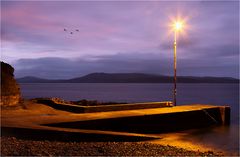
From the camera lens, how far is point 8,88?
21.3 metres

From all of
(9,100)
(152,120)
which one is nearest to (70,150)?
(152,120)

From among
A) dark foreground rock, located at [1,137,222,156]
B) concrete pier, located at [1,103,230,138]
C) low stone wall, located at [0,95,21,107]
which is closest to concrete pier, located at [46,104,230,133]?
concrete pier, located at [1,103,230,138]

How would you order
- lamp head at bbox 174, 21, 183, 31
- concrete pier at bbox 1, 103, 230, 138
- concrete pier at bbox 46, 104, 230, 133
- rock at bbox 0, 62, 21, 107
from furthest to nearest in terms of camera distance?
lamp head at bbox 174, 21, 183, 31 < rock at bbox 0, 62, 21, 107 < concrete pier at bbox 46, 104, 230, 133 < concrete pier at bbox 1, 103, 230, 138

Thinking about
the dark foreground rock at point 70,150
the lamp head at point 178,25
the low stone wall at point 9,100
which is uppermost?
the lamp head at point 178,25

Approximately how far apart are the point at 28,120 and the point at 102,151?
6.37 metres

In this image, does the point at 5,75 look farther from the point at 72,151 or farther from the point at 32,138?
the point at 72,151

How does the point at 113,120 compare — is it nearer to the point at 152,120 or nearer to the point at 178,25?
the point at 152,120

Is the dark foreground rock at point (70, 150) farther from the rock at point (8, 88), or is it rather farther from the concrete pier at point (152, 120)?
the rock at point (8, 88)

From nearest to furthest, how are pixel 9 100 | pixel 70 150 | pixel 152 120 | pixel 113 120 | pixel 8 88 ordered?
1. pixel 70 150
2. pixel 113 120
3. pixel 152 120
4. pixel 9 100
5. pixel 8 88

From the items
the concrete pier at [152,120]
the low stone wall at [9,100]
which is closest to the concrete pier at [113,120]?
the concrete pier at [152,120]

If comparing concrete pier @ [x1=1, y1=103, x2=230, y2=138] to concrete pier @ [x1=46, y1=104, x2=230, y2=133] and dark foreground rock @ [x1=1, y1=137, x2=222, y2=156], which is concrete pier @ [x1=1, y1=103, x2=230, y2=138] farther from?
dark foreground rock @ [x1=1, y1=137, x2=222, y2=156]

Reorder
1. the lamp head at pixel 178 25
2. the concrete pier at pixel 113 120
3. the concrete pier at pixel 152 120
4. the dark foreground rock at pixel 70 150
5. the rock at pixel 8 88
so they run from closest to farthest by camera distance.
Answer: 1. the dark foreground rock at pixel 70 150
2. the concrete pier at pixel 113 120
3. the concrete pier at pixel 152 120
4. the rock at pixel 8 88
5. the lamp head at pixel 178 25

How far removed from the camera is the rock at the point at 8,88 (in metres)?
20.8

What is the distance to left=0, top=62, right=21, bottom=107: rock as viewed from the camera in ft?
68.2
